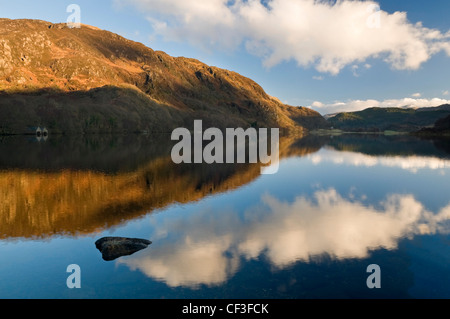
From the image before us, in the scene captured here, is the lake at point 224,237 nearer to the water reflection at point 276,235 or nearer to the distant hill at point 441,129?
the water reflection at point 276,235

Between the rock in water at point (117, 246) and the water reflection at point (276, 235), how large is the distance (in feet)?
2.46

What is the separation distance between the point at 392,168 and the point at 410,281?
39.0m

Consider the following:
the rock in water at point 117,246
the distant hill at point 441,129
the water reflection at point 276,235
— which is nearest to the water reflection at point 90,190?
the rock in water at point 117,246

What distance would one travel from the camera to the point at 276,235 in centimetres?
1677

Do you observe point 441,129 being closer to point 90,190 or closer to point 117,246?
point 90,190

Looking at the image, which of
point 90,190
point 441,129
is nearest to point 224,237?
point 90,190

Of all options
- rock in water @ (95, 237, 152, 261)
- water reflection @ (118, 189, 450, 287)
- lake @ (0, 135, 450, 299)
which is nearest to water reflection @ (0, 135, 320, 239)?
lake @ (0, 135, 450, 299)

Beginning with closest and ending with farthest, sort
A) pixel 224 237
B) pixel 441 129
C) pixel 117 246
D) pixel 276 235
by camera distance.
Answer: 1. pixel 117 246
2. pixel 224 237
3. pixel 276 235
4. pixel 441 129

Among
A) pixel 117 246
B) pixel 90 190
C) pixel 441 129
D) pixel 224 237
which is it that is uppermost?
pixel 441 129

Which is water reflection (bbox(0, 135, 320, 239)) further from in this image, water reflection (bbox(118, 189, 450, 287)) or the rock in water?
water reflection (bbox(118, 189, 450, 287))

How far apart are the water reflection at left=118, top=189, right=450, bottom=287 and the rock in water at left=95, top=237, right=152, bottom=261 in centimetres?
75

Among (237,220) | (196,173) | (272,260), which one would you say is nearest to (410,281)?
(272,260)

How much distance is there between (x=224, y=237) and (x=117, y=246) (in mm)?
5845

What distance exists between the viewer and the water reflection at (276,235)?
13133 millimetres
